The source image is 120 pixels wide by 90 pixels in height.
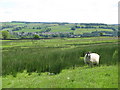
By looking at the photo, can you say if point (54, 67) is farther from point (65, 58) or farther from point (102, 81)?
point (102, 81)

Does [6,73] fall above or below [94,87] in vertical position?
below

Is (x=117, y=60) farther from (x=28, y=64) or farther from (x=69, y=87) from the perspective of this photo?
(x=69, y=87)

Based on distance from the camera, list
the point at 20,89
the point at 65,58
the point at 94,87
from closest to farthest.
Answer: the point at 94,87 < the point at 20,89 < the point at 65,58

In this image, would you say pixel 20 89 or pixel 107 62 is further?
pixel 107 62

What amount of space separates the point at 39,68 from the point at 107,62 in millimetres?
7221

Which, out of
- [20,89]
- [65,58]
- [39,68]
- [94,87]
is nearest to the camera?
[94,87]

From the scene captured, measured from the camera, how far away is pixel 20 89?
31.9ft

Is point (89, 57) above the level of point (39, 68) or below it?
above

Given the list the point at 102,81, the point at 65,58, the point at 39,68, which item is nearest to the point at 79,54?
the point at 65,58

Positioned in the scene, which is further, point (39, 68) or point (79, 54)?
point (79, 54)

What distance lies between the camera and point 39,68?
19.4 metres

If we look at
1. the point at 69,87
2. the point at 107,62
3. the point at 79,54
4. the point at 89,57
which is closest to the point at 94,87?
the point at 69,87

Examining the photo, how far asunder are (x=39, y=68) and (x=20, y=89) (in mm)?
9689

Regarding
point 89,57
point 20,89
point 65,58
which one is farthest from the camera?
point 65,58
